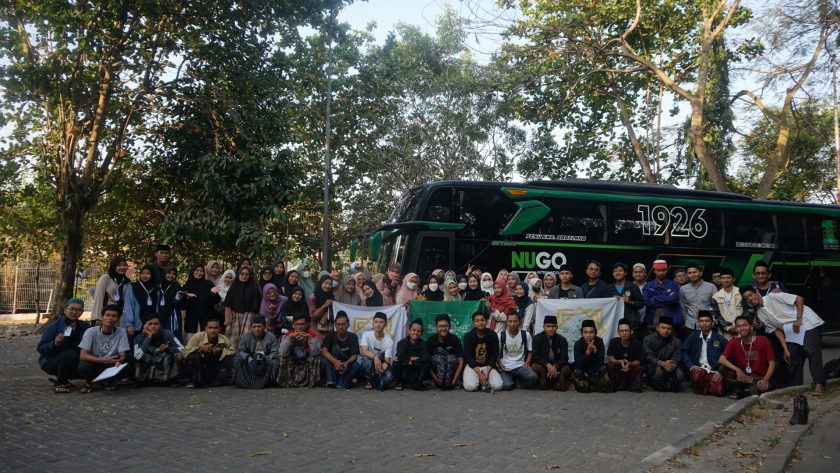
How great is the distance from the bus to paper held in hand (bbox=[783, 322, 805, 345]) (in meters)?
4.80

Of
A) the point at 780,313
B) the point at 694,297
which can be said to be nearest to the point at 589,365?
the point at 694,297

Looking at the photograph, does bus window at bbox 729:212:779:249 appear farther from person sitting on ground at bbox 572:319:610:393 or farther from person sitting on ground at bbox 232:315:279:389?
person sitting on ground at bbox 232:315:279:389

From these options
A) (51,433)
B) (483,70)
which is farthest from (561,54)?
(51,433)

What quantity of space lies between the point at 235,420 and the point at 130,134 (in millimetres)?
12570

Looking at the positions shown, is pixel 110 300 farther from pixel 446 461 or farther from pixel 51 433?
pixel 446 461

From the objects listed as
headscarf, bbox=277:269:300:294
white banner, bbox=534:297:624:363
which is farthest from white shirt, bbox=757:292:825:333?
headscarf, bbox=277:269:300:294

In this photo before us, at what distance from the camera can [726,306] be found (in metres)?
9.53

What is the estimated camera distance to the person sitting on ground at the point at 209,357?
8.88 m

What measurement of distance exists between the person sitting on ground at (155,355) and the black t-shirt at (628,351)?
6.13m

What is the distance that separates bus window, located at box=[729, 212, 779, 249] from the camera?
14.3 m

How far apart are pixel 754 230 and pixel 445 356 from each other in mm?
9150

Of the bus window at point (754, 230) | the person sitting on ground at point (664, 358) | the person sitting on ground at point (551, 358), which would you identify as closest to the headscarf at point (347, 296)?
the person sitting on ground at point (551, 358)

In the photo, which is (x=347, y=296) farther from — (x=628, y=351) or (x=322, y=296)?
(x=628, y=351)

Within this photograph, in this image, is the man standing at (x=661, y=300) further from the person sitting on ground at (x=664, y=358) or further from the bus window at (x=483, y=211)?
the bus window at (x=483, y=211)
